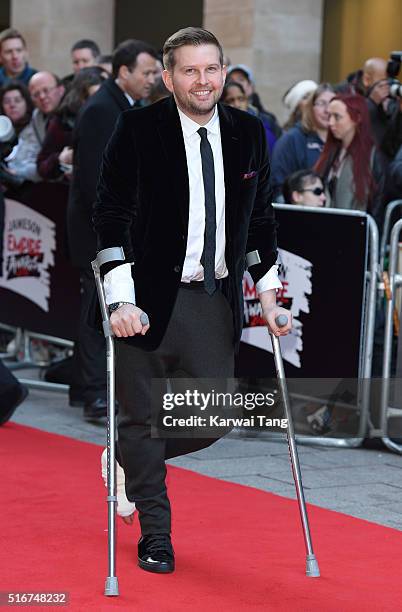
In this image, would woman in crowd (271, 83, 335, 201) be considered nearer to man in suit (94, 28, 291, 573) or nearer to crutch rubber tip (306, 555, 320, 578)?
man in suit (94, 28, 291, 573)

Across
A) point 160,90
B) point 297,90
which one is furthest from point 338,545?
point 297,90

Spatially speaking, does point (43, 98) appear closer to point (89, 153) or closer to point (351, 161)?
point (89, 153)

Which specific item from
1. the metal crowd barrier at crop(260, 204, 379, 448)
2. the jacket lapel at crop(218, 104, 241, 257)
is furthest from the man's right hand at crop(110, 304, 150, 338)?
the metal crowd barrier at crop(260, 204, 379, 448)

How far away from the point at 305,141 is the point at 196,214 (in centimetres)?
480

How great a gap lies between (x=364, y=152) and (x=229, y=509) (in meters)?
3.14

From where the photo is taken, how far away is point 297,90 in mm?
11609

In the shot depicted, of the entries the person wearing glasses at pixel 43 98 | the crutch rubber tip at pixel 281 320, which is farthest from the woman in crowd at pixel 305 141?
the crutch rubber tip at pixel 281 320

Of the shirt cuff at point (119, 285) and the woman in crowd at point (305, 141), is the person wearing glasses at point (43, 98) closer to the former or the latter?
the woman in crowd at point (305, 141)

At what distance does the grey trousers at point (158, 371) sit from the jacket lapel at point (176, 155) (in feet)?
1.10

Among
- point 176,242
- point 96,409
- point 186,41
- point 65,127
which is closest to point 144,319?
point 176,242

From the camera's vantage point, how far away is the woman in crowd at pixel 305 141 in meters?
9.52

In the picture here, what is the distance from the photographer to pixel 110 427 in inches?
188

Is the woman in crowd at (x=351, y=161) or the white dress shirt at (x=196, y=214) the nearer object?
the white dress shirt at (x=196, y=214)

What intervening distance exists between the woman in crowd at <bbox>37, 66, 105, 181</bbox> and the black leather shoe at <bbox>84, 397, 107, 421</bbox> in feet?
7.27
